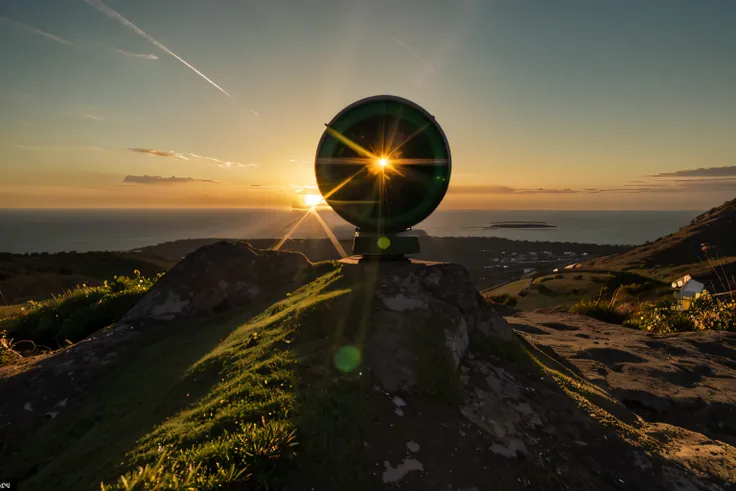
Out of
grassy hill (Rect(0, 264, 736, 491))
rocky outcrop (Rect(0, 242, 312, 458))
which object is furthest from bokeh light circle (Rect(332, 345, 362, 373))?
rocky outcrop (Rect(0, 242, 312, 458))

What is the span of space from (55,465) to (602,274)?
37.7 m

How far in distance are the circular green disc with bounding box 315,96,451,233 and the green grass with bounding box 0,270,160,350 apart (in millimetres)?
8421

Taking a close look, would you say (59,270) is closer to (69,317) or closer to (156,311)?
(69,317)

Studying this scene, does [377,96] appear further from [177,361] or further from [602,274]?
[602,274]

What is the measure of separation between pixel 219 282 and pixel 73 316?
19.6ft

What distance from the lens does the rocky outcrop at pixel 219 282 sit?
7711mm

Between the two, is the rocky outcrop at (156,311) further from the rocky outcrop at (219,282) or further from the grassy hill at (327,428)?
the grassy hill at (327,428)

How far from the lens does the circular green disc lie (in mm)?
6020

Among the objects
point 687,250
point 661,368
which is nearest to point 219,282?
point 661,368

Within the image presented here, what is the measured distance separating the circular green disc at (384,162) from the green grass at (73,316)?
27.6ft

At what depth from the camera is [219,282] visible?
8062 millimetres

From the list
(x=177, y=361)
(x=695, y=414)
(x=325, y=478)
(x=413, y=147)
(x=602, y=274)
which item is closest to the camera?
(x=325, y=478)

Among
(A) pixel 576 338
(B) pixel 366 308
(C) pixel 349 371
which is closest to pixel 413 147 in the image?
(B) pixel 366 308

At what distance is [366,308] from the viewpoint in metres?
5.08
